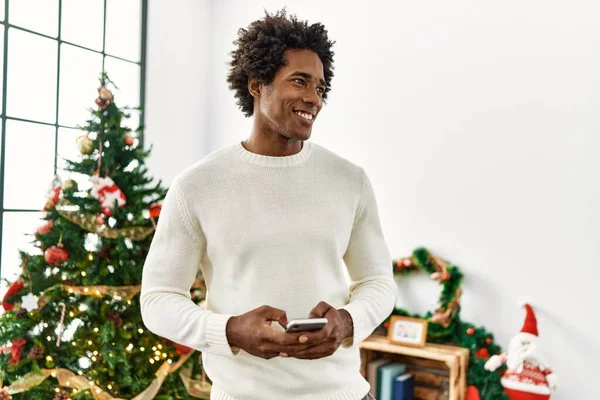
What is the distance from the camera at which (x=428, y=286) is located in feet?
9.24

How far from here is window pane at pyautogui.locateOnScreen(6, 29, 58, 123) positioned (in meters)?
2.65

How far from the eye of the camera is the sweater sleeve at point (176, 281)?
107cm

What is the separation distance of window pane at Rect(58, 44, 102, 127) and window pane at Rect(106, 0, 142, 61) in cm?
14

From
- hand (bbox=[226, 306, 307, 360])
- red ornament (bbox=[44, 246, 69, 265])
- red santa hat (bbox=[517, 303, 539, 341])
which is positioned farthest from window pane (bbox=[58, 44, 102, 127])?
Answer: red santa hat (bbox=[517, 303, 539, 341])

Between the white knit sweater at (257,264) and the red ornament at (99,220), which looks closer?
the white knit sweater at (257,264)

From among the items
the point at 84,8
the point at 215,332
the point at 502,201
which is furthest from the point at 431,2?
the point at 215,332

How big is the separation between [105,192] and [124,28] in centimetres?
147

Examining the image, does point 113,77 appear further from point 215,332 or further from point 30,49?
point 215,332

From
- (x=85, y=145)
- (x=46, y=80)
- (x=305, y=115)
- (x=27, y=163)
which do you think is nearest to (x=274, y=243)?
(x=305, y=115)

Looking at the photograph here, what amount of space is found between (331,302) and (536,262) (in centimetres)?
168

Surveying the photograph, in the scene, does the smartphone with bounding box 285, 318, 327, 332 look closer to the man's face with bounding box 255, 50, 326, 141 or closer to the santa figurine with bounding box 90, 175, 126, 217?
the man's face with bounding box 255, 50, 326, 141

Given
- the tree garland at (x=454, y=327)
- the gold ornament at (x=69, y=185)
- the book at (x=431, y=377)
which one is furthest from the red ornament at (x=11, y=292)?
the book at (x=431, y=377)

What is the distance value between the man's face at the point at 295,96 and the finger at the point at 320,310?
344 mm

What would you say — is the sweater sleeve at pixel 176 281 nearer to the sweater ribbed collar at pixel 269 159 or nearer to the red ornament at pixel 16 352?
the sweater ribbed collar at pixel 269 159
